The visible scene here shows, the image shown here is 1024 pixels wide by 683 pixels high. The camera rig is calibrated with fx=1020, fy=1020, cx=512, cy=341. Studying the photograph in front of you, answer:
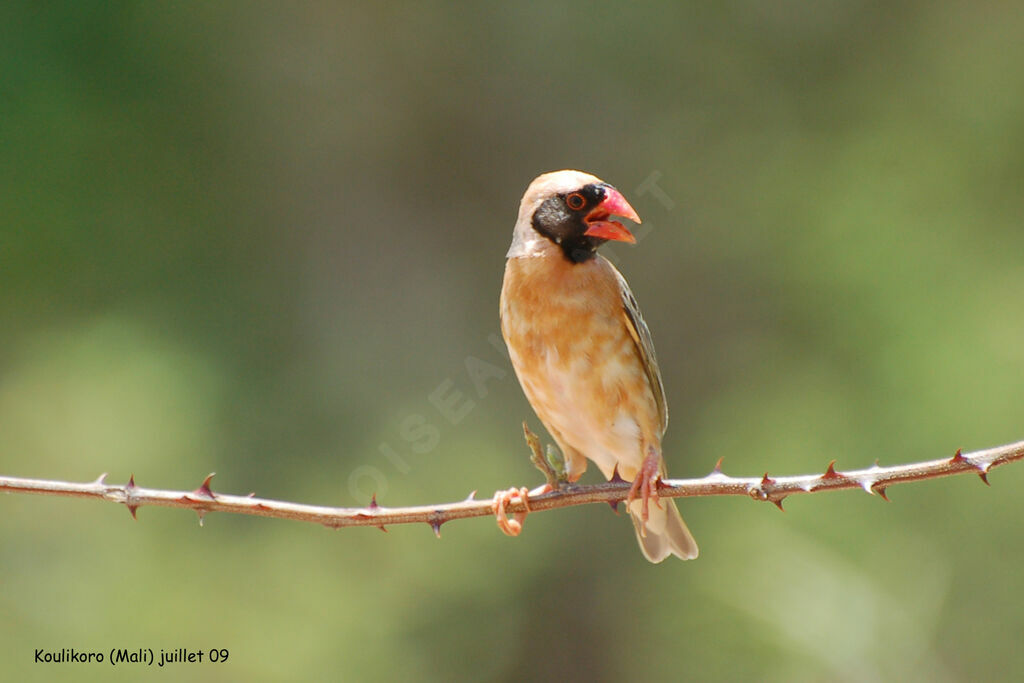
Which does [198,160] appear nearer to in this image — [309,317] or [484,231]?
[309,317]

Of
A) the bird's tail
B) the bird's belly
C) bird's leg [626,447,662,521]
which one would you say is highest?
the bird's belly

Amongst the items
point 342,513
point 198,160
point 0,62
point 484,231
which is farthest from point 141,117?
point 342,513

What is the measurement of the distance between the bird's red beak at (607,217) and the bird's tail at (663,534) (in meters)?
1.06

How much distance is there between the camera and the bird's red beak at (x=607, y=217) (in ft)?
8.59

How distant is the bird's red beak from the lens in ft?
8.59

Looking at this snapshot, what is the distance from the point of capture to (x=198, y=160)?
605 cm

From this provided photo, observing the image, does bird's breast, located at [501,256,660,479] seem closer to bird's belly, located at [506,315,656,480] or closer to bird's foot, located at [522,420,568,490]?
bird's belly, located at [506,315,656,480]

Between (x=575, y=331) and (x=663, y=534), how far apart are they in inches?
33.4

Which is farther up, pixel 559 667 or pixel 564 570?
pixel 564 570

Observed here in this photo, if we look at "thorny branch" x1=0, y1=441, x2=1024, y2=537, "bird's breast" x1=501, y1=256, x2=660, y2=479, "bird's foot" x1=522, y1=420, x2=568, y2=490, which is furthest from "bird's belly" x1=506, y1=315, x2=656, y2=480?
"thorny branch" x1=0, y1=441, x2=1024, y2=537

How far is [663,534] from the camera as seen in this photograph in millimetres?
3482

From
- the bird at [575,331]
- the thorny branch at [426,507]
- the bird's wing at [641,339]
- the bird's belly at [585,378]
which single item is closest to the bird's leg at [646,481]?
the bird at [575,331]

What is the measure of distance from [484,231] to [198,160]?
1.80 meters

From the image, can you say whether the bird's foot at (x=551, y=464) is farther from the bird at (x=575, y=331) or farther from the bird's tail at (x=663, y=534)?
the bird's tail at (x=663, y=534)
